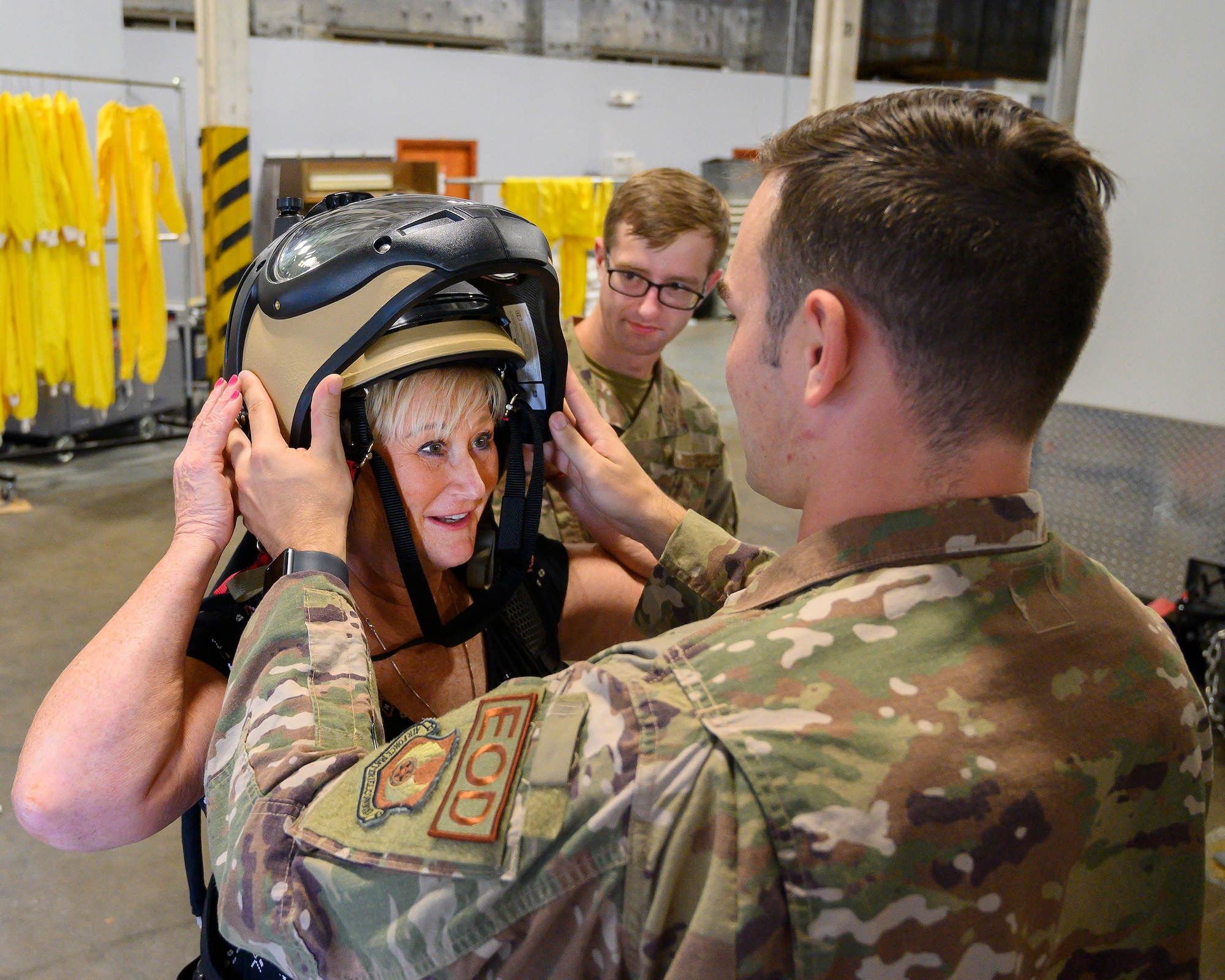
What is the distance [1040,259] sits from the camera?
946 mm

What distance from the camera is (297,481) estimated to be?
1362 mm

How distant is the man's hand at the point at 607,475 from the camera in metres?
1.78

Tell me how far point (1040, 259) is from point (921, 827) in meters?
0.51

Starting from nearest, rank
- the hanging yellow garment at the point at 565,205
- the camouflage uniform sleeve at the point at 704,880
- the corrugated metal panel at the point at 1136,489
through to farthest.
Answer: the camouflage uniform sleeve at the point at 704,880, the corrugated metal panel at the point at 1136,489, the hanging yellow garment at the point at 565,205

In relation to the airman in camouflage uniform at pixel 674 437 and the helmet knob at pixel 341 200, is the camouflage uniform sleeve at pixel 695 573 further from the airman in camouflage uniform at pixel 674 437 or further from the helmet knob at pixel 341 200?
the airman in camouflage uniform at pixel 674 437

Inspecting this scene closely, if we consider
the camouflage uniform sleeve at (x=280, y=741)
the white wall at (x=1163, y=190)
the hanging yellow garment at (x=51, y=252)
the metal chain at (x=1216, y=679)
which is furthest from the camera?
the hanging yellow garment at (x=51, y=252)

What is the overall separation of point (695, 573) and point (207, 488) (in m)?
0.74

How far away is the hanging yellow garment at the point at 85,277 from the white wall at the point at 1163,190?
5.02m

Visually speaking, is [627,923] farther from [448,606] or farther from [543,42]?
[543,42]

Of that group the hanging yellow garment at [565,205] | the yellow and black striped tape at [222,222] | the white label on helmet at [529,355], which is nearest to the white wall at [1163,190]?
the white label on helmet at [529,355]

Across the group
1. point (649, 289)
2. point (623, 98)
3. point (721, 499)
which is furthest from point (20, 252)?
A: point (623, 98)

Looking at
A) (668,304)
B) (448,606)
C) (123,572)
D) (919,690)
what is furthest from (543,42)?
(919,690)

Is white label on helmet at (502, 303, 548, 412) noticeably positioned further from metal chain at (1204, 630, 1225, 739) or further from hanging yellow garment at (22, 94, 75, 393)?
hanging yellow garment at (22, 94, 75, 393)

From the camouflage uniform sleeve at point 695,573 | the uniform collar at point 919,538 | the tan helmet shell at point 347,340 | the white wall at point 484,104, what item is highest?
the white wall at point 484,104
